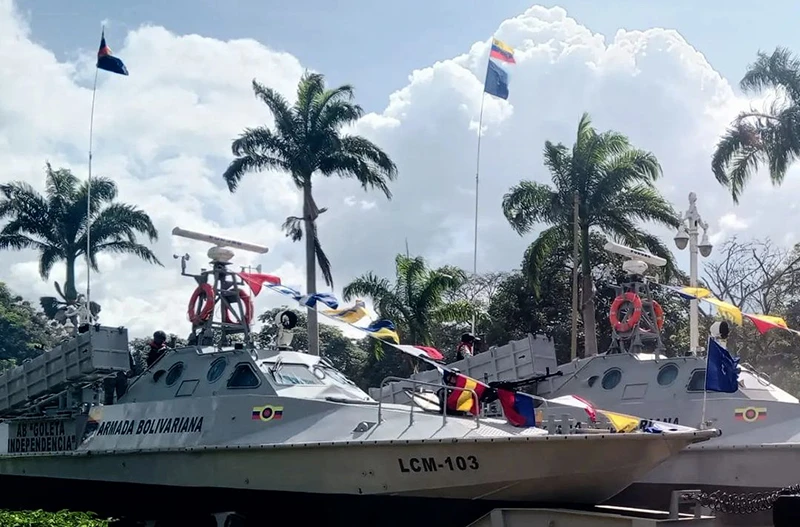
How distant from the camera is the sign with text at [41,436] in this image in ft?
50.5

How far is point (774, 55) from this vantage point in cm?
2656

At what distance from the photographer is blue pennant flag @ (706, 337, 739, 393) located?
1344 centimetres

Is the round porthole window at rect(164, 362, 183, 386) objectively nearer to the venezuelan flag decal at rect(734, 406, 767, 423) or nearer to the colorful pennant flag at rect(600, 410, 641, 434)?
the colorful pennant flag at rect(600, 410, 641, 434)

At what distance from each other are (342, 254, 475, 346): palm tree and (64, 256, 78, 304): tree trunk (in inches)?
472

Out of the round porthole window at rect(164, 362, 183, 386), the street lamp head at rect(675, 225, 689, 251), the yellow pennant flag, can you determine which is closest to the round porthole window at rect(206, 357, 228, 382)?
the round porthole window at rect(164, 362, 183, 386)

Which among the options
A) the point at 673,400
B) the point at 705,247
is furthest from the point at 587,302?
the point at 673,400

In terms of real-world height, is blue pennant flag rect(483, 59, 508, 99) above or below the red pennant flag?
above

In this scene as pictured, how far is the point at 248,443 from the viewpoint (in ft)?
41.9

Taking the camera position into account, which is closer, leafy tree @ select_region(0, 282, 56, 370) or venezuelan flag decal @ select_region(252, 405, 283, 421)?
venezuelan flag decal @ select_region(252, 405, 283, 421)

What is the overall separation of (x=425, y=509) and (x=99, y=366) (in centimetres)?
606

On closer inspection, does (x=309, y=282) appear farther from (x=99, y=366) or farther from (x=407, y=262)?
(x=99, y=366)

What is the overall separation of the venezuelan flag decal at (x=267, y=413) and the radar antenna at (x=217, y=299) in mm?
2124

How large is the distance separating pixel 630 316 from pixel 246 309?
21.5ft

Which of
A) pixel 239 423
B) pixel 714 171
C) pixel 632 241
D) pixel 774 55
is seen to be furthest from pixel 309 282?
pixel 239 423
